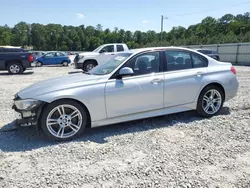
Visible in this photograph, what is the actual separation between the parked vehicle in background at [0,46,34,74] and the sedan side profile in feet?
35.4

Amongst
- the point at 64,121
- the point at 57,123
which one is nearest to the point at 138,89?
the point at 64,121

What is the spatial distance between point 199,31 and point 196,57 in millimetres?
89033

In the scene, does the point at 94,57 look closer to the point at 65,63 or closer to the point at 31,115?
the point at 65,63

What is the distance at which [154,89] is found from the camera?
14.0ft

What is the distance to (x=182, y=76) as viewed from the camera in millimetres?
4555

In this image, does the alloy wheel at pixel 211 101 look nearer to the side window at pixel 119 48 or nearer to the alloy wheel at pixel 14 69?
the side window at pixel 119 48

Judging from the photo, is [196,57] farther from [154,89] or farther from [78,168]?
[78,168]

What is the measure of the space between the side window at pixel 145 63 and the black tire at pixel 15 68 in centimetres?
1175

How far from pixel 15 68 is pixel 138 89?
12.2 metres

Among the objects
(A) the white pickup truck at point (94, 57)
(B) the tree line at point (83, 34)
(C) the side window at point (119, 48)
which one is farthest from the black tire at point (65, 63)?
(B) the tree line at point (83, 34)

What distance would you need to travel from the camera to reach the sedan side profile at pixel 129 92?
3.74 m

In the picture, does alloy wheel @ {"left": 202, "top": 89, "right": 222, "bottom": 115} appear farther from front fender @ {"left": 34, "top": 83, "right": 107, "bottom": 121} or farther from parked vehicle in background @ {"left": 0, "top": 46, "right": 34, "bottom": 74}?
parked vehicle in background @ {"left": 0, "top": 46, "right": 34, "bottom": 74}

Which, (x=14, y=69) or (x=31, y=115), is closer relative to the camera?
(x=31, y=115)

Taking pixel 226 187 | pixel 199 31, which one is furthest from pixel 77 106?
pixel 199 31
